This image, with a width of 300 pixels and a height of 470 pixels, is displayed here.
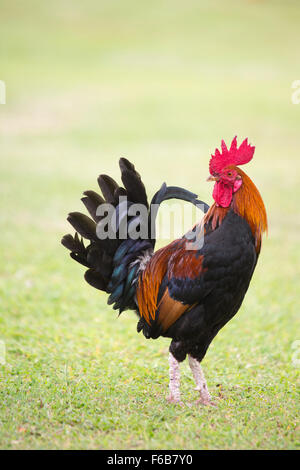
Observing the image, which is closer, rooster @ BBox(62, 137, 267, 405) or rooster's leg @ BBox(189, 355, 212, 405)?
rooster @ BBox(62, 137, 267, 405)

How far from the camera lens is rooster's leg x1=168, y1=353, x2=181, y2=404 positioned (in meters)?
4.17

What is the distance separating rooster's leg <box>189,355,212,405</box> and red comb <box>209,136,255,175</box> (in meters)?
1.54

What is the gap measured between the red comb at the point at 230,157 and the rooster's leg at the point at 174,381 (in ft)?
4.97

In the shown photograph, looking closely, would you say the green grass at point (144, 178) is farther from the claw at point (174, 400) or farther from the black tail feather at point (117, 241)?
the black tail feather at point (117, 241)

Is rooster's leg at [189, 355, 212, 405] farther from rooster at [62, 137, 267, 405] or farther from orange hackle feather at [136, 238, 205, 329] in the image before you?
orange hackle feather at [136, 238, 205, 329]

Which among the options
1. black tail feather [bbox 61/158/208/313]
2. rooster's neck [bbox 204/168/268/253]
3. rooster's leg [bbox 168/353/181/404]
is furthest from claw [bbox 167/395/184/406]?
rooster's neck [bbox 204/168/268/253]

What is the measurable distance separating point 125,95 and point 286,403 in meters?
19.5

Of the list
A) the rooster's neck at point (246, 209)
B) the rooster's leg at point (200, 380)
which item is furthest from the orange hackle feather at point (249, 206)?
the rooster's leg at point (200, 380)

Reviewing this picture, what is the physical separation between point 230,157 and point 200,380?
1.80m

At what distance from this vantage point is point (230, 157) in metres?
3.91

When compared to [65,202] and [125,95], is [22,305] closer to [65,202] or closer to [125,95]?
[65,202]

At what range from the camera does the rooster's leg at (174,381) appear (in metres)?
4.17

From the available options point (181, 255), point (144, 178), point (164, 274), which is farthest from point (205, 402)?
point (144, 178)
